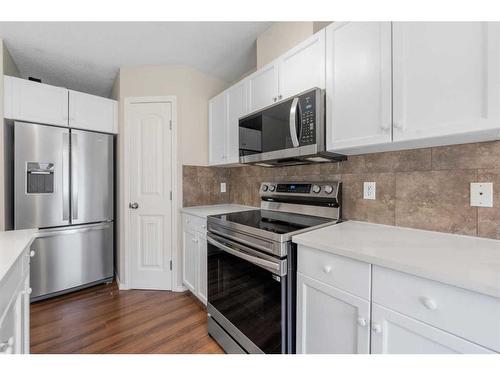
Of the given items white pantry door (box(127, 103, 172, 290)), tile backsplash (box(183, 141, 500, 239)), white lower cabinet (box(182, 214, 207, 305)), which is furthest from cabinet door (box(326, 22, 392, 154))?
white pantry door (box(127, 103, 172, 290))

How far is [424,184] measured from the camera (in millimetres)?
1242

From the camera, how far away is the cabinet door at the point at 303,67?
138 cm

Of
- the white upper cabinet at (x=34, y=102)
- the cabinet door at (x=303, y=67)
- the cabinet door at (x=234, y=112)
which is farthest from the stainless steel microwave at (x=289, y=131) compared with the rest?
the white upper cabinet at (x=34, y=102)

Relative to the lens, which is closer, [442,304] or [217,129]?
[442,304]

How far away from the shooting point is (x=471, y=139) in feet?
3.35

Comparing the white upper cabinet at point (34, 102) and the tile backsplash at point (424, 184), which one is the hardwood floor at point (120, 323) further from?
the white upper cabinet at point (34, 102)

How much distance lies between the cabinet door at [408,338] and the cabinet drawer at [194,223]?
1.36 m

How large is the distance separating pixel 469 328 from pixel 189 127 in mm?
2493

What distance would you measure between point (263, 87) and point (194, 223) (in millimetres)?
1310

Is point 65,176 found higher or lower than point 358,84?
lower

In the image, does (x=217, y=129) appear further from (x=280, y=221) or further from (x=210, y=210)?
(x=280, y=221)

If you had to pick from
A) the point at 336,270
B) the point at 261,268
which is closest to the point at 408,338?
the point at 336,270

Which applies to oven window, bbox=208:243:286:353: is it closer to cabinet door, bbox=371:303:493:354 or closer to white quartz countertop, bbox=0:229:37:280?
cabinet door, bbox=371:303:493:354

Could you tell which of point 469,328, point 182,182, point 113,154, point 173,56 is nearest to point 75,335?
point 182,182
